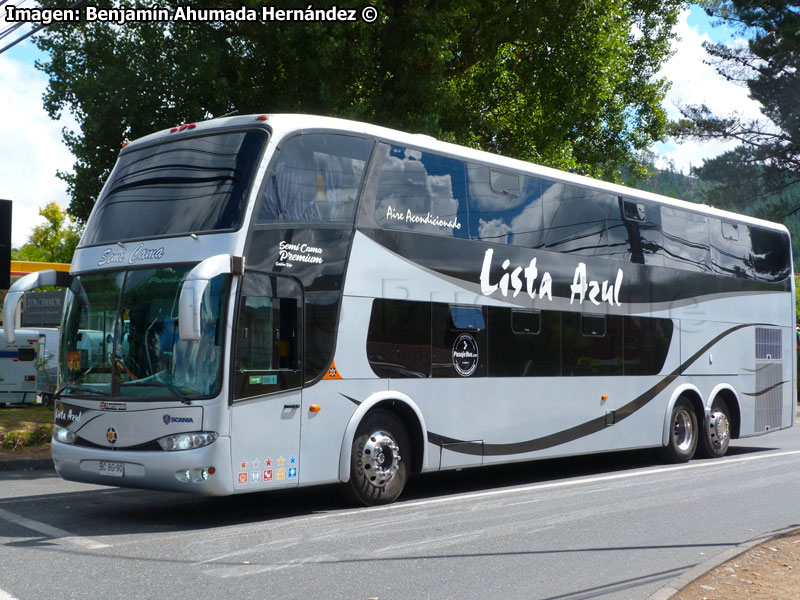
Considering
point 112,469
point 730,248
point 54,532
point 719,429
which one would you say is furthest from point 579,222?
point 54,532

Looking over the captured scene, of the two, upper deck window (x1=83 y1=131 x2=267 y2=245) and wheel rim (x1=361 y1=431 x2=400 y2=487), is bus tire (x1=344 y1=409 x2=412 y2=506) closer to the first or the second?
wheel rim (x1=361 y1=431 x2=400 y2=487)

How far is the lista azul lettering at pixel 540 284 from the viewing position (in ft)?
39.7

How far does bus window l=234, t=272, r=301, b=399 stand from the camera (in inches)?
364

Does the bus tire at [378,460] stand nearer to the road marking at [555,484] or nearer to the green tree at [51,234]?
the road marking at [555,484]

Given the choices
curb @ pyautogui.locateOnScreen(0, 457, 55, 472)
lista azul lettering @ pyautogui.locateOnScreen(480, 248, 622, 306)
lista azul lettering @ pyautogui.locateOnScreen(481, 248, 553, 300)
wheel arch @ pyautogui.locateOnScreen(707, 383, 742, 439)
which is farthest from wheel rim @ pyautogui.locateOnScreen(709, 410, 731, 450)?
curb @ pyautogui.locateOnScreen(0, 457, 55, 472)

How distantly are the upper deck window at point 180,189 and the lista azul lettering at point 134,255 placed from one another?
172 mm

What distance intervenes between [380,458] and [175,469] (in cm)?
253

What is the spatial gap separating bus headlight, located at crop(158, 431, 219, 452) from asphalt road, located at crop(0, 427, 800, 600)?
0.79m

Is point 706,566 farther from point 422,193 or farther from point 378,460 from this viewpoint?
point 422,193

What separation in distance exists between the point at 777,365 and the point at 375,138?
10.9 meters

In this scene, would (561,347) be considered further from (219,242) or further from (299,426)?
(219,242)

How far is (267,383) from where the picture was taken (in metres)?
9.45

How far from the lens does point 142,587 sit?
6.48 metres

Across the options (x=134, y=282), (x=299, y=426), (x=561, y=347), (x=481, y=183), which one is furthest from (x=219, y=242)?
(x=561, y=347)
